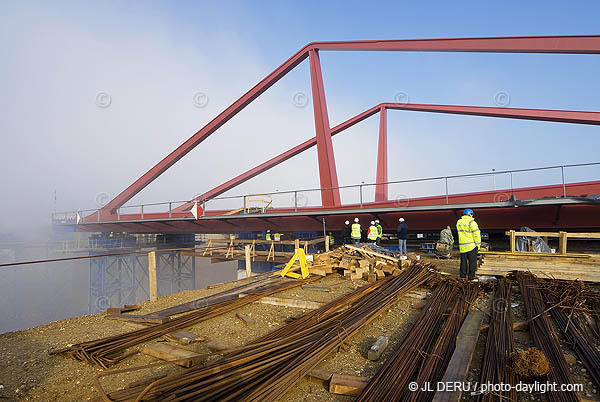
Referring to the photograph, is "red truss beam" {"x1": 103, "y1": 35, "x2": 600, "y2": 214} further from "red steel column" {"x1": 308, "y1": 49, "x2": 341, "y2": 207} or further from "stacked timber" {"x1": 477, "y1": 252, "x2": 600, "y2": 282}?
"stacked timber" {"x1": 477, "y1": 252, "x2": 600, "y2": 282}

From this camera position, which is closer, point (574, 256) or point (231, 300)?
point (231, 300)

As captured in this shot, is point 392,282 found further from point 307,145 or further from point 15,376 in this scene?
point 307,145

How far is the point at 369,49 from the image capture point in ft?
61.6

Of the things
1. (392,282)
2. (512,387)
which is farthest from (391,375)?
(392,282)

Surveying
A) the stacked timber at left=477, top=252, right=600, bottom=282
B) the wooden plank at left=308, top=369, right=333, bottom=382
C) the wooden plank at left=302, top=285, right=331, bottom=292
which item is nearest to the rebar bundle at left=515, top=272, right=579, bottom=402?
the stacked timber at left=477, top=252, right=600, bottom=282

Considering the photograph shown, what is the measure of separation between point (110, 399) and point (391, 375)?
94.2 inches

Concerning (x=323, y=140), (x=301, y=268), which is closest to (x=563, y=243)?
(x=301, y=268)

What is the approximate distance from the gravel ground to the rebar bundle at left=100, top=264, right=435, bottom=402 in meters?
0.15

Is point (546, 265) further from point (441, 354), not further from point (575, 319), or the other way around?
point (441, 354)

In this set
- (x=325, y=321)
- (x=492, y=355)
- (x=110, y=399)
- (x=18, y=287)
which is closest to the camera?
(x=110, y=399)

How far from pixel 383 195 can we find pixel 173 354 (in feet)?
56.5

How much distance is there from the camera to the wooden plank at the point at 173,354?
3.44 meters

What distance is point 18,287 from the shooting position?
144 feet

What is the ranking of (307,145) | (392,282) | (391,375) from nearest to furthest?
(391,375), (392,282), (307,145)
